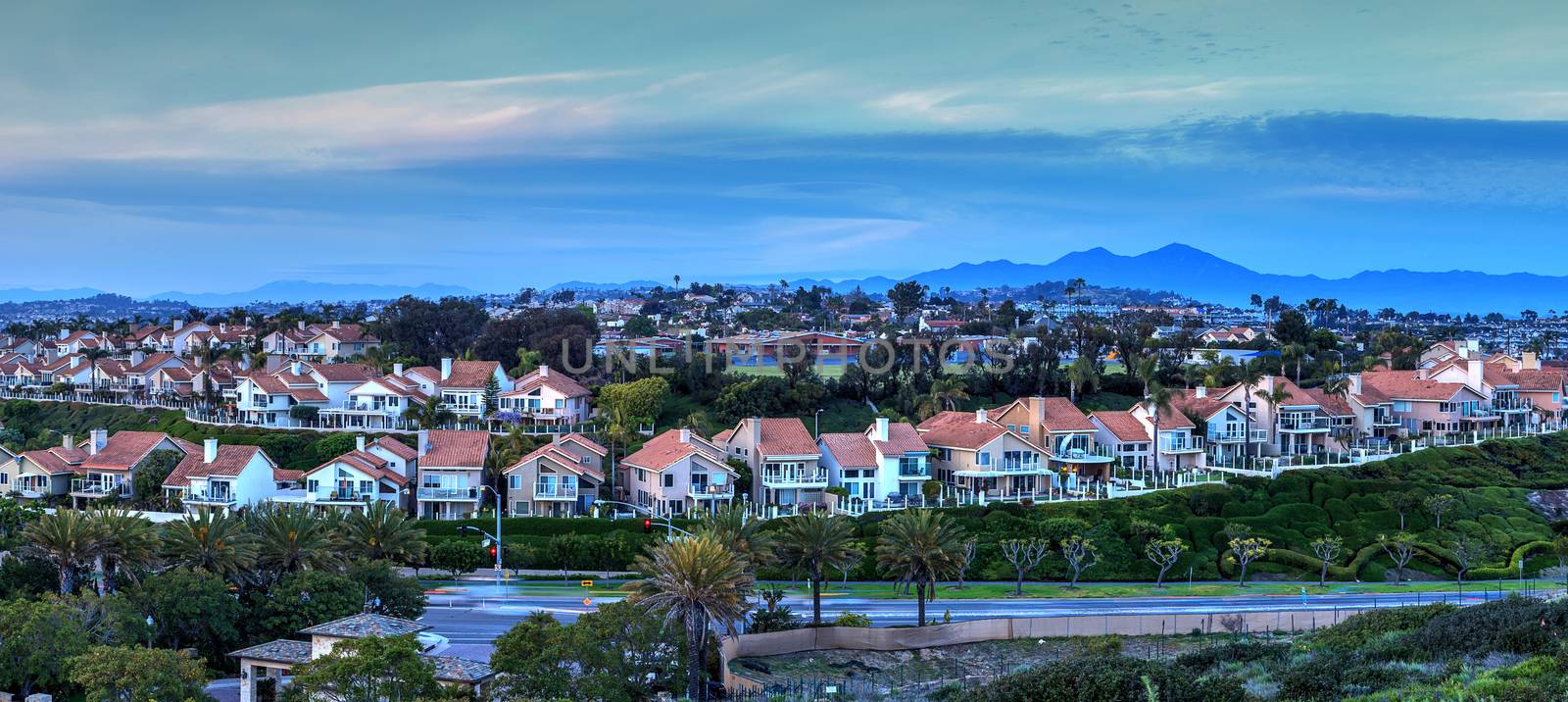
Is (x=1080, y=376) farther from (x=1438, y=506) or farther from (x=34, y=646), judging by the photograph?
(x=34, y=646)

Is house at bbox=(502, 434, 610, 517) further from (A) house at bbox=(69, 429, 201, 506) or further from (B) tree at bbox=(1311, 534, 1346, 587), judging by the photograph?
(B) tree at bbox=(1311, 534, 1346, 587)

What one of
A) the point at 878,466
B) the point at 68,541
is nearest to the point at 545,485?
the point at 878,466

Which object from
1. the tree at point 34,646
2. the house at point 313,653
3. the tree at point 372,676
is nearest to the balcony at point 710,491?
the house at point 313,653

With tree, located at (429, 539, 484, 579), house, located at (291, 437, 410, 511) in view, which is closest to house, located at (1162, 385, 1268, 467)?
tree, located at (429, 539, 484, 579)

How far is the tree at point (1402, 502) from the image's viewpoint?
7675 centimetres

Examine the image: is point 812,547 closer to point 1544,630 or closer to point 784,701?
point 784,701

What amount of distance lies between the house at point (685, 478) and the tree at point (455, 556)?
14.3 m

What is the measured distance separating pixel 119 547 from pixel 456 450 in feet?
102

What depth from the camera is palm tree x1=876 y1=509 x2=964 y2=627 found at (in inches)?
2146

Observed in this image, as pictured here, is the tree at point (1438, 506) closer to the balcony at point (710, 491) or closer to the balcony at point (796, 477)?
the balcony at point (796, 477)

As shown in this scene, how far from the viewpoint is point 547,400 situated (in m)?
99.1

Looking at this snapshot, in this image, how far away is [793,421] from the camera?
83000mm

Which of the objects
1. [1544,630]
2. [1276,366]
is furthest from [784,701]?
[1276,366]

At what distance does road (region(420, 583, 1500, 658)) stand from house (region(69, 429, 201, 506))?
31327mm
